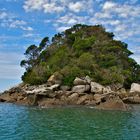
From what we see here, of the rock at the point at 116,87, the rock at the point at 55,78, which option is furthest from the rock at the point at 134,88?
the rock at the point at 55,78

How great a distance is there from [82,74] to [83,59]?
687cm

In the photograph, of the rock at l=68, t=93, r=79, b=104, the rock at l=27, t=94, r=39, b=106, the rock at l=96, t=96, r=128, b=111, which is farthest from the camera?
the rock at l=68, t=93, r=79, b=104

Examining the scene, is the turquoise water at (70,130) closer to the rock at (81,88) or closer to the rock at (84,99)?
the rock at (84,99)

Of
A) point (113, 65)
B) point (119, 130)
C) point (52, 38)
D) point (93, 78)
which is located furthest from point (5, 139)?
point (52, 38)

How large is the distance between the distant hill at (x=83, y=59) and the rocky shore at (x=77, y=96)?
9.62 feet

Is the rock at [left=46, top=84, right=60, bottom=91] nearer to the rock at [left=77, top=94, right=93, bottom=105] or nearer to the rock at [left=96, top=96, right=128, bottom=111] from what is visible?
the rock at [left=77, top=94, right=93, bottom=105]

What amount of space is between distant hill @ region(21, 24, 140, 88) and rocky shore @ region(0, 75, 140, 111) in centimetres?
293

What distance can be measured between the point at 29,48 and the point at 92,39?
2845cm

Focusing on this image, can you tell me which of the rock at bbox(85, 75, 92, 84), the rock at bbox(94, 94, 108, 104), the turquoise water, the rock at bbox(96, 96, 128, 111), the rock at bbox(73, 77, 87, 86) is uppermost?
the rock at bbox(85, 75, 92, 84)

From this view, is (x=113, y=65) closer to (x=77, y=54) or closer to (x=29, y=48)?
(x=77, y=54)

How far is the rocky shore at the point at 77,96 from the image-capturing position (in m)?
58.5

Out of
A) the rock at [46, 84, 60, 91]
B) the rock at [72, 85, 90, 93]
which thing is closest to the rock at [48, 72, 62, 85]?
the rock at [46, 84, 60, 91]

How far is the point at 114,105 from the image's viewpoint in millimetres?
55312

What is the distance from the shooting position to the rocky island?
6291 centimetres
